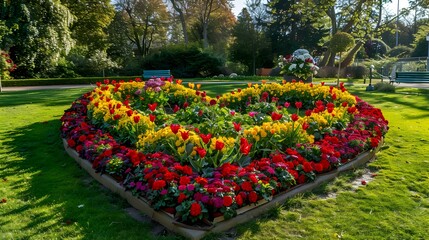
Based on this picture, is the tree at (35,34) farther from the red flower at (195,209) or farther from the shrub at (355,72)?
the red flower at (195,209)

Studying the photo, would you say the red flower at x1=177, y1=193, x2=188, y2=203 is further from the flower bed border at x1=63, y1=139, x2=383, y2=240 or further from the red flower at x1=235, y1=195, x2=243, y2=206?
the red flower at x1=235, y1=195, x2=243, y2=206

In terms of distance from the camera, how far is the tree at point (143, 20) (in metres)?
34.7

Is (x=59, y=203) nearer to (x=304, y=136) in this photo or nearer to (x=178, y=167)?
(x=178, y=167)

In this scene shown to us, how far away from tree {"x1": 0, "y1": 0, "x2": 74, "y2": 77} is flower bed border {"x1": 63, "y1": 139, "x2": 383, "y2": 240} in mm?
18524

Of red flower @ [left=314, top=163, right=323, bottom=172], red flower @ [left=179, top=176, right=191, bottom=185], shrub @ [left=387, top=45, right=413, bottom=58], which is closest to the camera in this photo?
red flower @ [left=179, top=176, right=191, bottom=185]

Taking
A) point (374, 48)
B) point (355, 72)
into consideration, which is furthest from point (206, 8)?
point (374, 48)

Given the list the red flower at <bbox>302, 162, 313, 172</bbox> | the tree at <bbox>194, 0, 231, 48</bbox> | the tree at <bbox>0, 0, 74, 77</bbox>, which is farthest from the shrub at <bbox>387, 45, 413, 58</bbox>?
the red flower at <bbox>302, 162, 313, 172</bbox>

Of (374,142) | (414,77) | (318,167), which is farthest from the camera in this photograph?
(414,77)

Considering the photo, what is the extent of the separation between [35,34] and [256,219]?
68.5 ft

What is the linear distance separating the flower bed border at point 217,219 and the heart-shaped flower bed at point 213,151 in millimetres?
58

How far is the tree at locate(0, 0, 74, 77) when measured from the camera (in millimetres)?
19797

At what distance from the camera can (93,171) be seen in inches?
167

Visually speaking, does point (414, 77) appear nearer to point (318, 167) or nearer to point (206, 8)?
point (318, 167)

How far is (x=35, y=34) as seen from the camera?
805 inches
